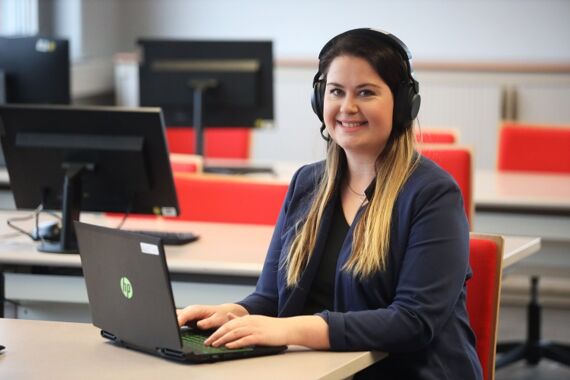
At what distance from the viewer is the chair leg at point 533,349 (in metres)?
4.39

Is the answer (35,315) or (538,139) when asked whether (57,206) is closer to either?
(35,315)

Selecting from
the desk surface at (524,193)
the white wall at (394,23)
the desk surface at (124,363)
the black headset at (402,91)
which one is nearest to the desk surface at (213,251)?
the black headset at (402,91)

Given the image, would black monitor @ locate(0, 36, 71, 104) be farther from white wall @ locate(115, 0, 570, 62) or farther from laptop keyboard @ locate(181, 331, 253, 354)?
white wall @ locate(115, 0, 570, 62)

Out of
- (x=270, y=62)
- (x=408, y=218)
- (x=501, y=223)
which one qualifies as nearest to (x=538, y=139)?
(x=501, y=223)

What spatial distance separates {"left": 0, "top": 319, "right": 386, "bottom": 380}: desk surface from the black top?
0.21m

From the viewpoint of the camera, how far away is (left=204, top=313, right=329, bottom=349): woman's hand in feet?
6.58

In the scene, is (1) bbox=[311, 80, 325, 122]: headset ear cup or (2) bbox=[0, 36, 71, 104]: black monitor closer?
(1) bbox=[311, 80, 325, 122]: headset ear cup

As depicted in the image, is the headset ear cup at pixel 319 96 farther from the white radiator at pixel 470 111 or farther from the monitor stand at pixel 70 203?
the white radiator at pixel 470 111

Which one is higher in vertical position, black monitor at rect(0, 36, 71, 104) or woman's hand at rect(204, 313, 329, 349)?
black monitor at rect(0, 36, 71, 104)

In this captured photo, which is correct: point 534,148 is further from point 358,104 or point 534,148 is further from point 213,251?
point 358,104

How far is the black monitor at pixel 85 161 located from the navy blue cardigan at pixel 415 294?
886mm

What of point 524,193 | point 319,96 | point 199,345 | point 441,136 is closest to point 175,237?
point 319,96

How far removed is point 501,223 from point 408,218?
83.8 inches

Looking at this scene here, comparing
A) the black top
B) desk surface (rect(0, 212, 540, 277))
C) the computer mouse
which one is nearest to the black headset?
the black top
